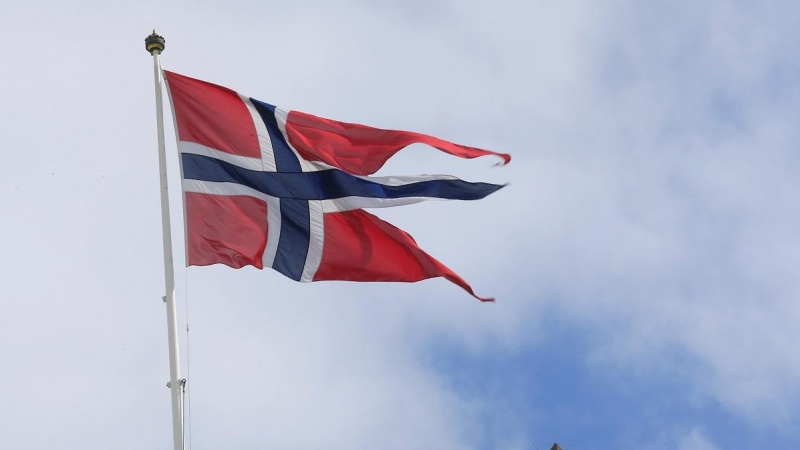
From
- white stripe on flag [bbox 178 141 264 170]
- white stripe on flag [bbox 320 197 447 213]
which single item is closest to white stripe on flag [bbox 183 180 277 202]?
white stripe on flag [bbox 178 141 264 170]

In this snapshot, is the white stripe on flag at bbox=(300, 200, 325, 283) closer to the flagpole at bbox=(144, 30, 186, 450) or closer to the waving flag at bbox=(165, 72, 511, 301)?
the waving flag at bbox=(165, 72, 511, 301)

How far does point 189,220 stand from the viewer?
84.2 ft

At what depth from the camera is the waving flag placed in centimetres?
2606

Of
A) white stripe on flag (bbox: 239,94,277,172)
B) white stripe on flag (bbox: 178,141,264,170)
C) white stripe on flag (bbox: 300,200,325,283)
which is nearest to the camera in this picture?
white stripe on flag (bbox: 300,200,325,283)

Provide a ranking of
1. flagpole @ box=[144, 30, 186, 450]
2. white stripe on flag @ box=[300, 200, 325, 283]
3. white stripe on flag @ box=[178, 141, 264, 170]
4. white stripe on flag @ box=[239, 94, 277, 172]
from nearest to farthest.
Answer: flagpole @ box=[144, 30, 186, 450] < white stripe on flag @ box=[300, 200, 325, 283] < white stripe on flag @ box=[178, 141, 264, 170] < white stripe on flag @ box=[239, 94, 277, 172]

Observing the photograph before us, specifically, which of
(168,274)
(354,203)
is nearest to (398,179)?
(354,203)

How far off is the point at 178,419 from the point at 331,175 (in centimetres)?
625

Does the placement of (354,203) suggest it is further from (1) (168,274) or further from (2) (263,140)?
(1) (168,274)

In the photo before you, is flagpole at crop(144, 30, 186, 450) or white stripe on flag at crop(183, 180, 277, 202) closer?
flagpole at crop(144, 30, 186, 450)

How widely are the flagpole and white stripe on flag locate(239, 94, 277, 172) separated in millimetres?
1836

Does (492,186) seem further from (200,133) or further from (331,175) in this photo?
(200,133)

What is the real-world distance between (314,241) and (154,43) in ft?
15.2

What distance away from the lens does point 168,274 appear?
960 inches

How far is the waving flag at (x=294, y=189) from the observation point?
26.1m
